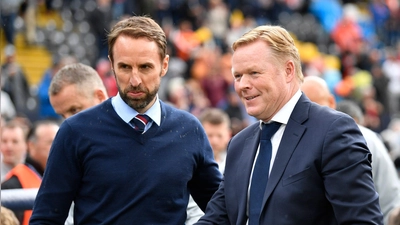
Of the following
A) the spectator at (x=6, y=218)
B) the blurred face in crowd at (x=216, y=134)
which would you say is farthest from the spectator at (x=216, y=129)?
the spectator at (x=6, y=218)

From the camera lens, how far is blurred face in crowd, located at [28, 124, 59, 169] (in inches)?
252

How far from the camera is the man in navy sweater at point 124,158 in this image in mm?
3500

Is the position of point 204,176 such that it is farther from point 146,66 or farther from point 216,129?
point 216,129

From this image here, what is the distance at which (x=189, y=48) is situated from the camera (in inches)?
739

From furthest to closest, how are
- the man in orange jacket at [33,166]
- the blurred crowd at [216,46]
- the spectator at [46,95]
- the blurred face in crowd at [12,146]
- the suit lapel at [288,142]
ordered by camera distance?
the blurred crowd at [216,46]
the spectator at [46,95]
the blurred face in crowd at [12,146]
the man in orange jacket at [33,166]
the suit lapel at [288,142]

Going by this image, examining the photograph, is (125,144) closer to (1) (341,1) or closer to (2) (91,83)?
(2) (91,83)

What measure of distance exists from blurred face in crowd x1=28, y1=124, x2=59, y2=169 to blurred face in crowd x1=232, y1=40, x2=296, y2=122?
3.40 metres

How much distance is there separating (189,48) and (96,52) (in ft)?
8.51

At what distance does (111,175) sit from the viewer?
11.5 ft

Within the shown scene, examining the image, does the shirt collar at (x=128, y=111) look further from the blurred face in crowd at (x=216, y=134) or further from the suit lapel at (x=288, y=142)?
the blurred face in crowd at (x=216, y=134)

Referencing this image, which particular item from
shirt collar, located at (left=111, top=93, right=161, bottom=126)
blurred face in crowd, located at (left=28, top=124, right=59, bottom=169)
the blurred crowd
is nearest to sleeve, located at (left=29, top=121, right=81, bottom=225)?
shirt collar, located at (left=111, top=93, right=161, bottom=126)

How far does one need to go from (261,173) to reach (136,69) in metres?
0.77

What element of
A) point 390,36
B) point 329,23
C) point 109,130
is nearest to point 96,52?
point 329,23

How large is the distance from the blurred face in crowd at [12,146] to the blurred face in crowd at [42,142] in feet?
1.98
